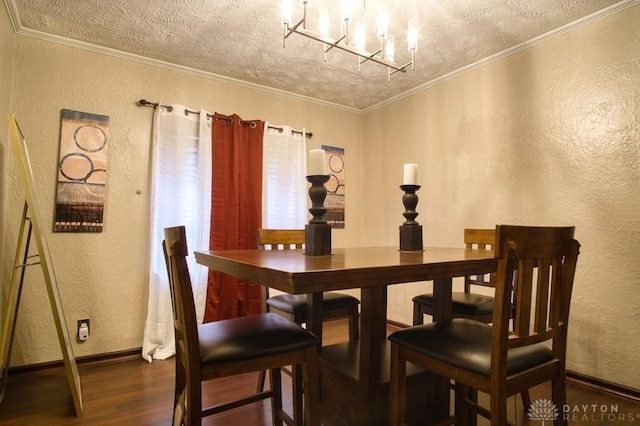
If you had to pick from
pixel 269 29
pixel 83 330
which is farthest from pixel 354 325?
pixel 269 29

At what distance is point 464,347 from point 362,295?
42cm

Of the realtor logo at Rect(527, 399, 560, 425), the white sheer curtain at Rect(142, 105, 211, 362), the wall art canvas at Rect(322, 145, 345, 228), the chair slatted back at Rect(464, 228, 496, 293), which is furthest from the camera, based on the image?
the wall art canvas at Rect(322, 145, 345, 228)

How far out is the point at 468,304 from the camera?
1926 mm

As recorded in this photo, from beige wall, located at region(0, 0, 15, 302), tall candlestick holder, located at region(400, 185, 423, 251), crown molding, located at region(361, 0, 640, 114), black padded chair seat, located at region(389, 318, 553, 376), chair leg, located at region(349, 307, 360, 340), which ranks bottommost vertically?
chair leg, located at region(349, 307, 360, 340)

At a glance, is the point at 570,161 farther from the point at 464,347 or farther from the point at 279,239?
the point at 279,239

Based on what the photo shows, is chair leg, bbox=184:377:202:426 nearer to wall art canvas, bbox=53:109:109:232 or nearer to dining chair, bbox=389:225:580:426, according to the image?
dining chair, bbox=389:225:580:426

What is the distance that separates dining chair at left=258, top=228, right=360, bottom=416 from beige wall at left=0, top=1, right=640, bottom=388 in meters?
1.18

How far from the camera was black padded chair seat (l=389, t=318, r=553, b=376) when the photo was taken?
1086mm

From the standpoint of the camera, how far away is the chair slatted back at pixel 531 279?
100 cm

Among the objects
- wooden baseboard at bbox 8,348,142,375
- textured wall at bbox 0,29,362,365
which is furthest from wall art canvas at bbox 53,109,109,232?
wooden baseboard at bbox 8,348,142,375

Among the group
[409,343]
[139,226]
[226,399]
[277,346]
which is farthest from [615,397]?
[139,226]

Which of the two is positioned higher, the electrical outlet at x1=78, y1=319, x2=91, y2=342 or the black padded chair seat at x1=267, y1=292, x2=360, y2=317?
the black padded chair seat at x1=267, y1=292, x2=360, y2=317

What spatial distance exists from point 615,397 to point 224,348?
2265 mm

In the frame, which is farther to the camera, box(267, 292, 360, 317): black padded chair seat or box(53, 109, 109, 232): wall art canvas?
box(53, 109, 109, 232): wall art canvas
